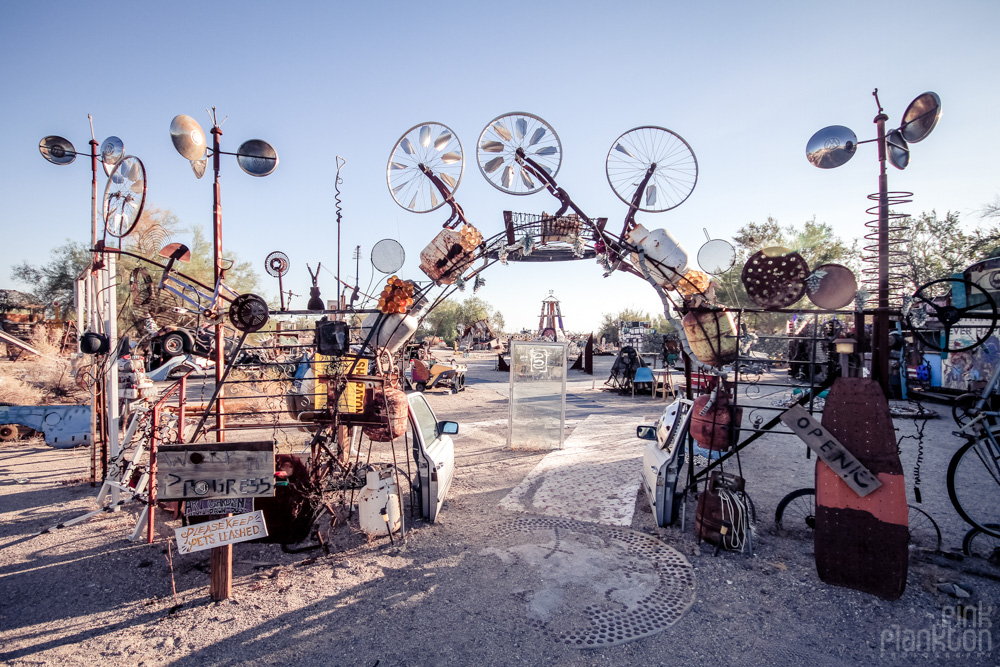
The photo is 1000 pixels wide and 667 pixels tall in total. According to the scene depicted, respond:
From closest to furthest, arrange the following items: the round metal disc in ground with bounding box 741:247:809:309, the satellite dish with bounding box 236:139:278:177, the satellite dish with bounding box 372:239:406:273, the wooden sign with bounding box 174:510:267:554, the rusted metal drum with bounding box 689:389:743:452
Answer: the wooden sign with bounding box 174:510:267:554 → the round metal disc in ground with bounding box 741:247:809:309 → the satellite dish with bounding box 236:139:278:177 → the rusted metal drum with bounding box 689:389:743:452 → the satellite dish with bounding box 372:239:406:273

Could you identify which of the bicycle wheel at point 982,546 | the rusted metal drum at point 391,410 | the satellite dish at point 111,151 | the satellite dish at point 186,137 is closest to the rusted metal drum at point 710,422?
the bicycle wheel at point 982,546

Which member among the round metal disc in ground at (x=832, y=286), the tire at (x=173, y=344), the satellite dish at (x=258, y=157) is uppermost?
the satellite dish at (x=258, y=157)

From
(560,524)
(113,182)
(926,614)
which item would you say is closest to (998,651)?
(926,614)

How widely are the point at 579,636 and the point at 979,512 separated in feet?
19.7

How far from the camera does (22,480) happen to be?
7.21 metres

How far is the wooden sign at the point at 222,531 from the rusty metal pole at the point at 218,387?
12 centimetres

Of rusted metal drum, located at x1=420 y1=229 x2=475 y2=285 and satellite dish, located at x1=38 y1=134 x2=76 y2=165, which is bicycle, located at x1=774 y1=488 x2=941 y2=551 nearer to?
rusted metal drum, located at x1=420 y1=229 x2=475 y2=285

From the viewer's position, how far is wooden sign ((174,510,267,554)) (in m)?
3.81

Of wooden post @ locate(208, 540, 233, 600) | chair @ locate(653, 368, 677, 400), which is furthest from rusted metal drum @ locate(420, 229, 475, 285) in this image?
chair @ locate(653, 368, 677, 400)

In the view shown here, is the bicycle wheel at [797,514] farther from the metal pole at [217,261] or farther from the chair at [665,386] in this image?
the chair at [665,386]

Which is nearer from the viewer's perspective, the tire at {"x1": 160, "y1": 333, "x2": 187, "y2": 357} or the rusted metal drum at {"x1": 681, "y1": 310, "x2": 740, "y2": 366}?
the tire at {"x1": 160, "y1": 333, "x2": 187, "y2": 357}

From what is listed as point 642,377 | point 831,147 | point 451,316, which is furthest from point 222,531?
point 451,316

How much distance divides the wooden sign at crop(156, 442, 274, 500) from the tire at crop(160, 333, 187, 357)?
172 centimetres

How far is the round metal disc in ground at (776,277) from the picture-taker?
4.99 meters
